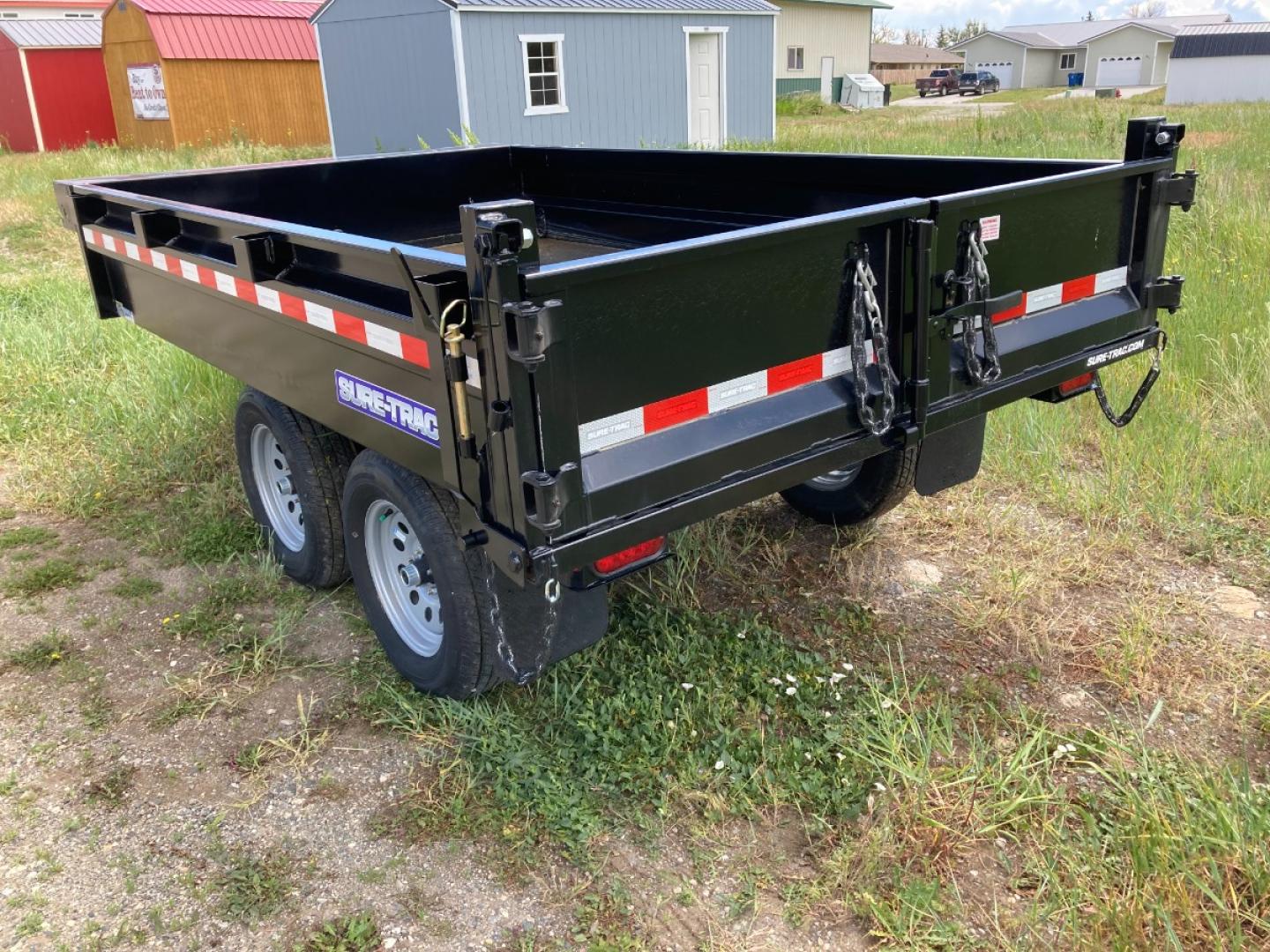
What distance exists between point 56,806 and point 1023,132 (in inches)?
678

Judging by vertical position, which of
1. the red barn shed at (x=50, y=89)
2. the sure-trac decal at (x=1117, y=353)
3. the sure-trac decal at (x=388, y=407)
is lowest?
the sure-trac decal at (x=1117, y=353)

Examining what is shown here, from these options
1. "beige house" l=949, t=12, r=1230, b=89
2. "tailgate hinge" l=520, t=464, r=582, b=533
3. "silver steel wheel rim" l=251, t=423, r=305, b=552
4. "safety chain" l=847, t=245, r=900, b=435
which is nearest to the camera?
"tailgate hinge" l=520, t=464, r=582, b=533

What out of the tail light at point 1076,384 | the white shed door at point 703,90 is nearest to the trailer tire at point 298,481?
the tail light at point 1076,384

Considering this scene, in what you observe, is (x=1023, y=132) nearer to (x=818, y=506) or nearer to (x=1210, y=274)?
(x=1210, y=274)

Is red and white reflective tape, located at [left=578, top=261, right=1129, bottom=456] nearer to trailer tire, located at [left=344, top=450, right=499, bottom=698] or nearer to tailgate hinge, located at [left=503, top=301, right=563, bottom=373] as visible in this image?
tailgate hinge, located at [left=503, top=301, right=563, bottom=373]

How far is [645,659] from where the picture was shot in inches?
136

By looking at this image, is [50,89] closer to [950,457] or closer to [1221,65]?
[950,457]

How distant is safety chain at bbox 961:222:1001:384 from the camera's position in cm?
292

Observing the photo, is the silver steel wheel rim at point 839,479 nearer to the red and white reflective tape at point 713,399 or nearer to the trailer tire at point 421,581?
the red and white reflective tape at point 713,399

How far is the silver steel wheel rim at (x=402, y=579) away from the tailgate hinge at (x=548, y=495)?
3.36ft

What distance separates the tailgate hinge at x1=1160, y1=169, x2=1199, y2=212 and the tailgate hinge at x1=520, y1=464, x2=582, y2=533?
7.37ft

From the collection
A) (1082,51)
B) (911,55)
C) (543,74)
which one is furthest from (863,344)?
(911,55)

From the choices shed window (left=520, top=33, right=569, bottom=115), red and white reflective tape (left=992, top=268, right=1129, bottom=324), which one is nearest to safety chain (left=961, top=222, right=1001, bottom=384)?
red and white reflective tape (left=992, top=268, right=1129, bottom=324)

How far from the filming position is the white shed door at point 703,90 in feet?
60.1
